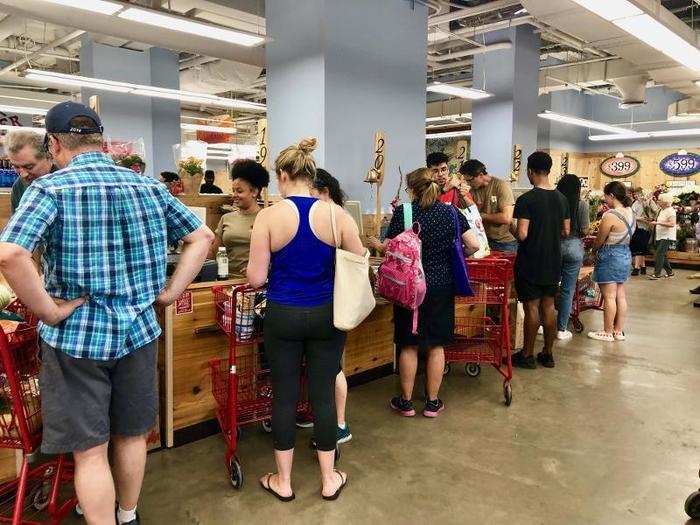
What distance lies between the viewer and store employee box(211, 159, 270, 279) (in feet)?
10.6

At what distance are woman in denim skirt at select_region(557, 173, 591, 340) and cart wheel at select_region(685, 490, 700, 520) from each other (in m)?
2.85

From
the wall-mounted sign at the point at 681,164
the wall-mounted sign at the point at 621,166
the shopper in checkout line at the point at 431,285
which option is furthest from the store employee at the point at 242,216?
the wall-mounted sign at the point at 681,164

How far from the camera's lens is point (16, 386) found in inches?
70.1

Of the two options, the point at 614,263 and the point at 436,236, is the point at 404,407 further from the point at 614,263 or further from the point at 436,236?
the point at 614,263

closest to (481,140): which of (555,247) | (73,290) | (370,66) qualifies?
(370,66)

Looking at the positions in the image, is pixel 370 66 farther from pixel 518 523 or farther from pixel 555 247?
pixel 518 523

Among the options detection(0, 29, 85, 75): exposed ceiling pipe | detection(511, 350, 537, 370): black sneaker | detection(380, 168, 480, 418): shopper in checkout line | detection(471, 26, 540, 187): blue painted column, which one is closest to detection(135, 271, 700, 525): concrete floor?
detection(511, 350, 537, 370): black sneaker

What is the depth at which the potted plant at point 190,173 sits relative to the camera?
12.5 feet

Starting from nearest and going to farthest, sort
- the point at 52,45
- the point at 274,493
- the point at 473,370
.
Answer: the point at 274,493 < the point at 473,370 < the point at 52,45

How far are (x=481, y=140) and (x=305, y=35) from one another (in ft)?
16.7

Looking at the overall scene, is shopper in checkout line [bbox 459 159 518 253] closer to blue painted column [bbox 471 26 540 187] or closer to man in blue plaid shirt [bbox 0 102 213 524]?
man in blue plaid shirt [bbox 0 102 213 524]

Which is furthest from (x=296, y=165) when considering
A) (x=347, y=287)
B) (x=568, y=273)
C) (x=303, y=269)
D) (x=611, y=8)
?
(x=611, y=8)

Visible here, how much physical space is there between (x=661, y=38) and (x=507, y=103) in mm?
3093

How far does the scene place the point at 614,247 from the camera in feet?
16.6
